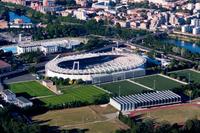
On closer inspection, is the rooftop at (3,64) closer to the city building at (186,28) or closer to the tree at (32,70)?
the tree at (32,70)

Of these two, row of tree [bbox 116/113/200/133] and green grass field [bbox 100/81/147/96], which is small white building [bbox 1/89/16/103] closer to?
green grass field [bbox 100/81/147/96]

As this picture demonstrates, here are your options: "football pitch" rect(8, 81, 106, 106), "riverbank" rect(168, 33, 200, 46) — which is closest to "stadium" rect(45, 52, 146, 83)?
"football pitch" rect(8, 81, 106, 106)

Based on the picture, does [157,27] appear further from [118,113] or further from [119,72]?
[118,113]

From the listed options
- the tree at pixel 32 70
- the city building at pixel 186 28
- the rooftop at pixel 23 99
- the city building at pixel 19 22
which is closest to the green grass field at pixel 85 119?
the rooftop at pixel 23 99

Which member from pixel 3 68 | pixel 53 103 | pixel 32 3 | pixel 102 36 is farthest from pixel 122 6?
pixel 53 103

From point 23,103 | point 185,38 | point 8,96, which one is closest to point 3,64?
point 8,96
